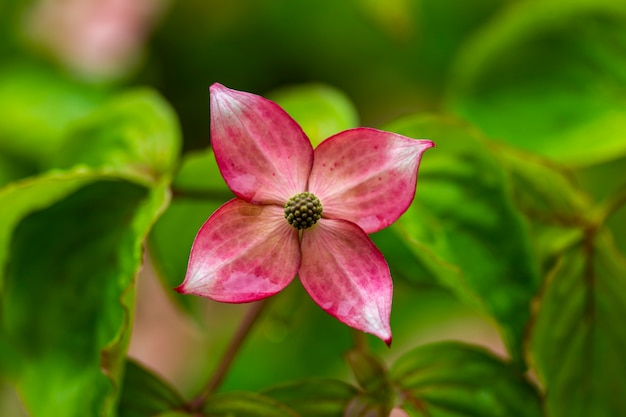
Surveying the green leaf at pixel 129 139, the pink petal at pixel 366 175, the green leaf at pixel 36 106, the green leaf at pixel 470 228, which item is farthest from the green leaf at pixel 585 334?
the green leaf at pixel 36 106

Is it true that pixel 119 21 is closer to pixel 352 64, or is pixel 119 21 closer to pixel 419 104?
pixel 352 64

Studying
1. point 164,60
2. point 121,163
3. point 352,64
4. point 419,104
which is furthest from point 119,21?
point 121,163

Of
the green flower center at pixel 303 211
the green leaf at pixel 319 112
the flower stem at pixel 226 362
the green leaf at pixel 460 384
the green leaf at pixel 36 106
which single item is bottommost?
the green leaf at pixel 36 106

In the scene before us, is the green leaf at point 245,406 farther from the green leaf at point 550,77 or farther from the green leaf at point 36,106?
the green leaf at point 36,106

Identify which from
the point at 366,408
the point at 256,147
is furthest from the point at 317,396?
the point at 256,147

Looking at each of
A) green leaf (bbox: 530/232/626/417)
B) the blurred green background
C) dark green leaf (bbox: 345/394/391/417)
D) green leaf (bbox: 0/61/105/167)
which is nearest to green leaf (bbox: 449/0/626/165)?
the blurred green background

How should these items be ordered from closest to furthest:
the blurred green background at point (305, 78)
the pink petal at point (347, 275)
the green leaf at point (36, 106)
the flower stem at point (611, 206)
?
the pink petal at point (347, 275) < the flower stem at point (611, 206) < the blurred green background at point (305, 78) < the green leaf at point (36, 106)
